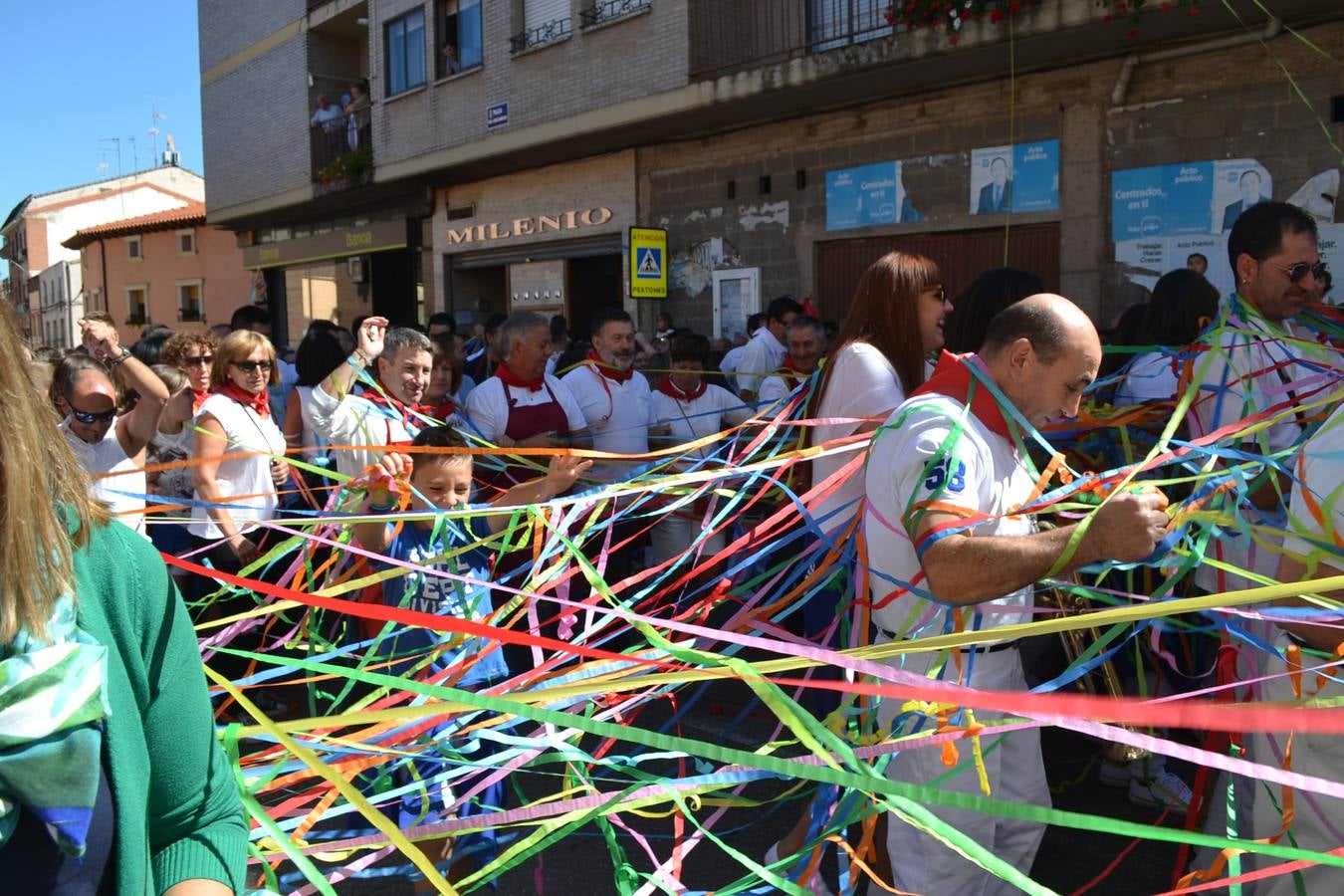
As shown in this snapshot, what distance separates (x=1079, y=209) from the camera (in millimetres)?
9367

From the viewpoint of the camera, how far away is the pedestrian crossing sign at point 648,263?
1236 centimetres

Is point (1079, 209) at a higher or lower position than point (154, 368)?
higher

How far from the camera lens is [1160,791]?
3.77 meters

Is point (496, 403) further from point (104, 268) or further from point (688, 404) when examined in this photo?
point (104, 268)

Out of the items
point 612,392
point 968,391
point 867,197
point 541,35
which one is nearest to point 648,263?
point 867,197

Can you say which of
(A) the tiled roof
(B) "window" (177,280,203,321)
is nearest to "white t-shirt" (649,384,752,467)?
(A) the tiled roof

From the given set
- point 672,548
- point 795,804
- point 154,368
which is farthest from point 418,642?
point 154,368

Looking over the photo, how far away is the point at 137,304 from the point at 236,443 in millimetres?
31982

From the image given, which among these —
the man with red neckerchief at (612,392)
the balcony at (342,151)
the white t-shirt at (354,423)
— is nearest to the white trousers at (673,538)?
the man with red neckerchief at (612,392)

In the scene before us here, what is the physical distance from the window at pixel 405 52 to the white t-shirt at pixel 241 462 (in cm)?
1377

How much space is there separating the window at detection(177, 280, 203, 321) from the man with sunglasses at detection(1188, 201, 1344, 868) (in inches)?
1162

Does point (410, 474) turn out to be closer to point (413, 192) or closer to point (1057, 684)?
point (1057, 684)

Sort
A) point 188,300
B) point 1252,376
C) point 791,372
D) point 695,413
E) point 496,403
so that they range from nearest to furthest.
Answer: point 1252,376 < point 496,403 < point 791,372 < point 695,413 < point 188,300

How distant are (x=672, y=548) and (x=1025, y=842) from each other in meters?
3.07
